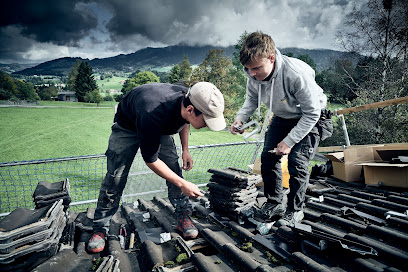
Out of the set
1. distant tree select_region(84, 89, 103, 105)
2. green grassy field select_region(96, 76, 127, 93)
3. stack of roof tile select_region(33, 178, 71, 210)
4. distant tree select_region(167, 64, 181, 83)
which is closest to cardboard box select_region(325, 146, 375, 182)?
stack of roof tile select_region(33, 178, 71, 210)

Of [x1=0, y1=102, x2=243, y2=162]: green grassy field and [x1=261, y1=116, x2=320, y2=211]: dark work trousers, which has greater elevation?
[x1=261, y1=116, x2=320, y2=211]: dark work trousers

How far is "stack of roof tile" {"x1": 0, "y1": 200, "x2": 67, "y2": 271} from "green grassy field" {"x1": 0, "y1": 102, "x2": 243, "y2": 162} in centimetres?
2094

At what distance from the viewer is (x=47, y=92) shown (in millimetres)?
76438

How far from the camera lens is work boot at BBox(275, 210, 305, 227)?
266cm

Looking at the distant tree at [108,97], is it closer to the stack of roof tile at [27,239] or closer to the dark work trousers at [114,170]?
the dark work trousers at [114,170]

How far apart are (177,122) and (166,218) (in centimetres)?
181

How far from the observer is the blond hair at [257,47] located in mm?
2363

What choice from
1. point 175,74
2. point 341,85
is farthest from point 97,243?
point 175,74

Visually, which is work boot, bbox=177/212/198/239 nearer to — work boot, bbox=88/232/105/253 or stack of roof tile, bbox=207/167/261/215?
stack of roof tile, bbox=207/167/261/215

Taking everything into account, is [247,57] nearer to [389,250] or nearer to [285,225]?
[285,225]

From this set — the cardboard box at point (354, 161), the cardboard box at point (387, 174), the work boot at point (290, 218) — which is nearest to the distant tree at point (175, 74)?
the cardboard box at point (354, 161)

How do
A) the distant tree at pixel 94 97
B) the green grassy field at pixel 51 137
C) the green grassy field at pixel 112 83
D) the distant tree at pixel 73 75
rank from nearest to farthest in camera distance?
the green grassy field at pixel 51 137 → the distant tree at pixel 94 97 → the distant tree at pixel 73 75 → the green grassy field at pixel 112 83

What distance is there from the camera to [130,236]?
9.50 feet

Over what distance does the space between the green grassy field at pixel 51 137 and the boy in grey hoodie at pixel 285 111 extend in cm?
2152
